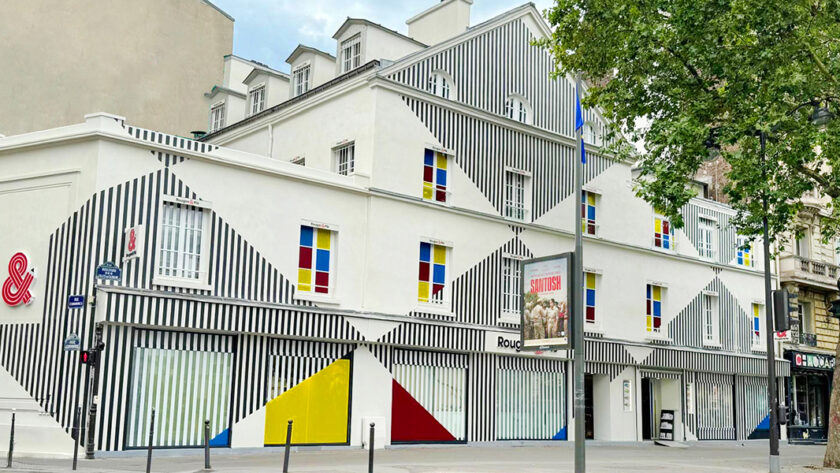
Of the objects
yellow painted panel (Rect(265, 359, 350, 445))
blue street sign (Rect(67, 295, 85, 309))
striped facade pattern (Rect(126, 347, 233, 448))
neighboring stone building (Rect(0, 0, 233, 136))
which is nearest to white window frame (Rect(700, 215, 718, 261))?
yellow painted panel (Rect(265, 359, 350, 445))

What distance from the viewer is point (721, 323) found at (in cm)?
Answer: 3494

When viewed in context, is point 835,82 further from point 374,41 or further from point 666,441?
point 666,441

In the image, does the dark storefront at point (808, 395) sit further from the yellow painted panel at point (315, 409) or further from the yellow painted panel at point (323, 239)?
the yellow painted panel at point (323, 239)

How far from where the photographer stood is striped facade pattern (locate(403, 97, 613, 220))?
26078 millimetres

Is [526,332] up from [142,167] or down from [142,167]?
down

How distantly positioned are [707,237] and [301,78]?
17.7 m

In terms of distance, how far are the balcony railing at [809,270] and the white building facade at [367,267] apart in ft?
14.4

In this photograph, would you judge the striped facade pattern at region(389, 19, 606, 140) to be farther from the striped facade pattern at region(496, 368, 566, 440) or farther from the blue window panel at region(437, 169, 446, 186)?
the striped facade pattern at region(496, 368, 566, 440)

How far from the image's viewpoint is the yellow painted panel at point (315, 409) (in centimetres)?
2180

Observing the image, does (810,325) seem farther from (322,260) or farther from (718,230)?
(322,260)

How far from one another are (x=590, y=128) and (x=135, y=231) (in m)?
17.5

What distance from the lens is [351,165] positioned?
986 inches

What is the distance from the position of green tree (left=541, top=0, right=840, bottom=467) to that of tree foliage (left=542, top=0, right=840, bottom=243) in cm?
3

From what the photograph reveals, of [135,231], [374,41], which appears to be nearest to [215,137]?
[374,41]
